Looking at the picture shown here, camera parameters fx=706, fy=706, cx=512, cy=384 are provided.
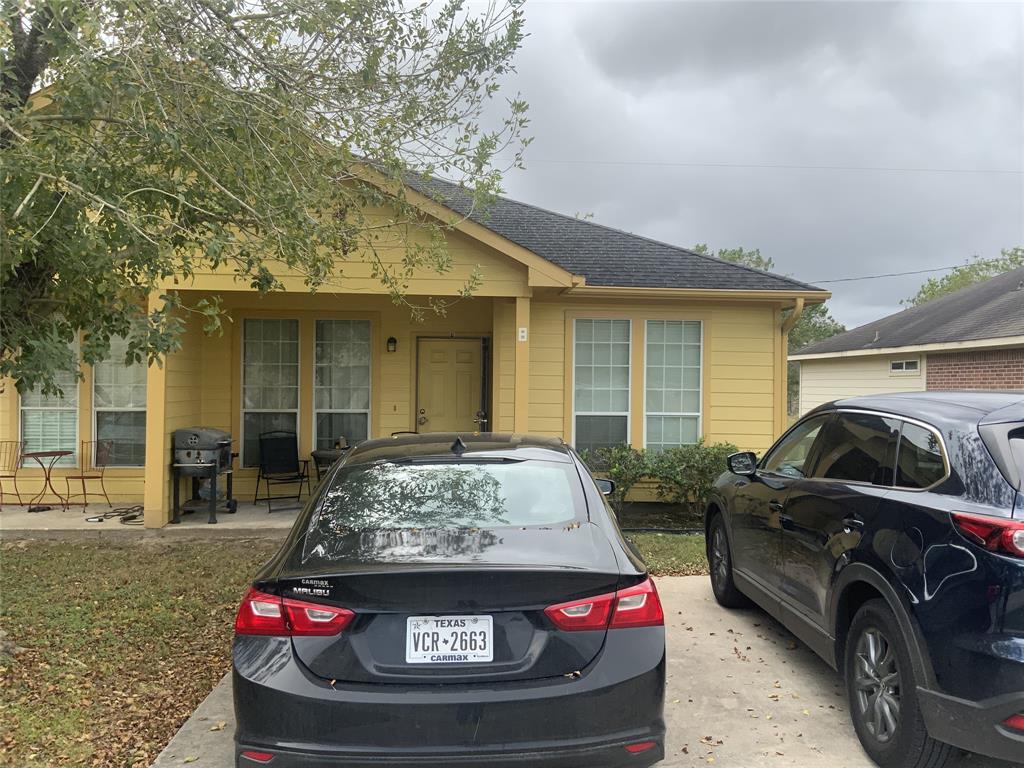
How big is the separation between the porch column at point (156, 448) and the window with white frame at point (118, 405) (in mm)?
1467

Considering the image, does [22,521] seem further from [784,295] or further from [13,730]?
[784,295]

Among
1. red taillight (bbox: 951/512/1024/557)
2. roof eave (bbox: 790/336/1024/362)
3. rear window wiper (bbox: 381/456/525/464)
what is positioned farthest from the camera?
roof eave (bbox: 790/336/1024/362)

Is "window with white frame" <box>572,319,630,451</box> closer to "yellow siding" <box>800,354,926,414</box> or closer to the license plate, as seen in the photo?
the license plate

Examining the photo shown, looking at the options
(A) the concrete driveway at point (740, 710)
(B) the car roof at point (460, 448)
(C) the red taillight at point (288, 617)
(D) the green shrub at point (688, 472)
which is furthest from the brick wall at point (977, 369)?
(C) the red taillight at point (288, 617)

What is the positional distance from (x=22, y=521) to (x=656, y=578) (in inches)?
293

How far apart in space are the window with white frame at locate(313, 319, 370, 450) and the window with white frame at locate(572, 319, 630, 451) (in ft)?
9.87

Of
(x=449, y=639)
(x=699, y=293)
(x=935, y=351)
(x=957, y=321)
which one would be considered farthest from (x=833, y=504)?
(x=957, y=321)

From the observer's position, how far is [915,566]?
2854mm

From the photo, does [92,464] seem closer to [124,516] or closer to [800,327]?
[124,516]

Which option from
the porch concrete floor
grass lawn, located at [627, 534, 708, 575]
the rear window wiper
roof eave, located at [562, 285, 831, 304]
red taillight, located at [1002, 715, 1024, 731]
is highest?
roof eave, located at [562, 285, 831, 304]

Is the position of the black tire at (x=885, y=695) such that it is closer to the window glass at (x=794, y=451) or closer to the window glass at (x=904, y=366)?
the window glass at (x=794, y=451)

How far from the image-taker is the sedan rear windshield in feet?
9.32

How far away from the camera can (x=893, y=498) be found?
3.15m

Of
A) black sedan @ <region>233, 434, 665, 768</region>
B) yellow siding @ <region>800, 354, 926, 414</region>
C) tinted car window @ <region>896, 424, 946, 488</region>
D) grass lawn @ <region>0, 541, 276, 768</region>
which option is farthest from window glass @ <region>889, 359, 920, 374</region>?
black sedan @ <region>233, 434, 665, 768</region>
